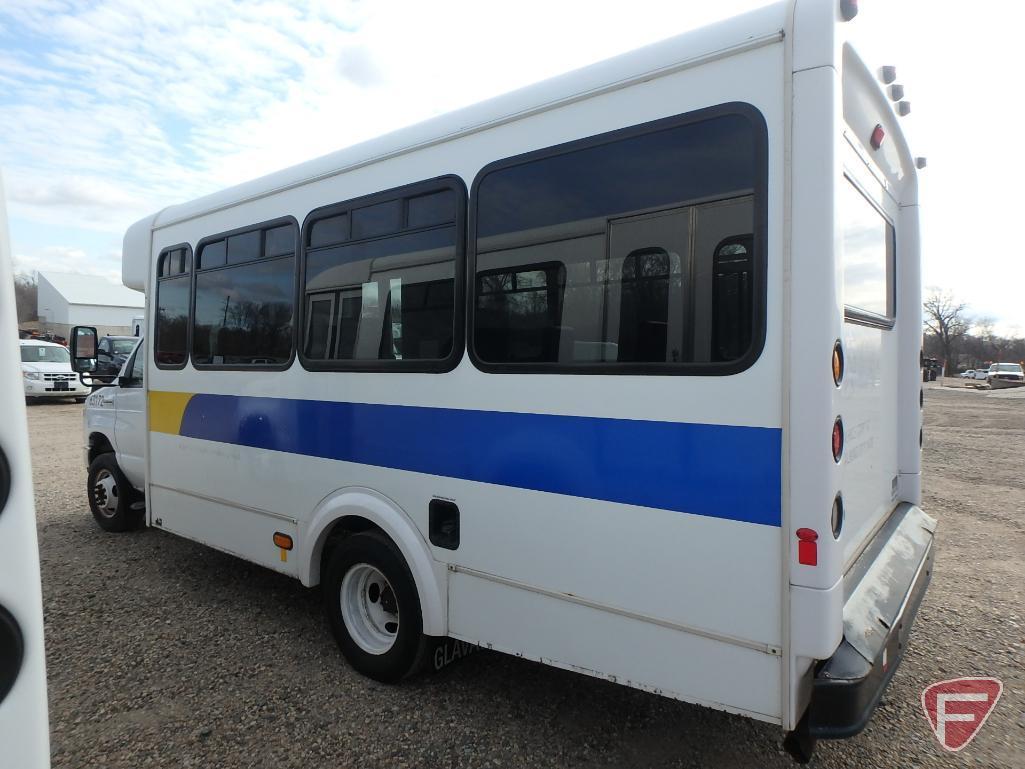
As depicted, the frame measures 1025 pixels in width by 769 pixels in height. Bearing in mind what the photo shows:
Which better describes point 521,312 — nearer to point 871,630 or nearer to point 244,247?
point 871,630

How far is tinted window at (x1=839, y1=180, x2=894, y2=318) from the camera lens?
267cm

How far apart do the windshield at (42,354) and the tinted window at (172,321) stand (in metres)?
16.7

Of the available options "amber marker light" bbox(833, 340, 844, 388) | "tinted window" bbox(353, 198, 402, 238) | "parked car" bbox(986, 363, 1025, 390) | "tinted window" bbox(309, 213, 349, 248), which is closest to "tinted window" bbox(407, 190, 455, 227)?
"tinted window" bbox(353, 198, 402, 238)

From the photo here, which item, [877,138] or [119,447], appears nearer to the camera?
[877,138]

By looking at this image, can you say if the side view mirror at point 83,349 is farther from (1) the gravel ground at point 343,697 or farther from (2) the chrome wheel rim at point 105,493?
(1) the gravel ground at point 343,697

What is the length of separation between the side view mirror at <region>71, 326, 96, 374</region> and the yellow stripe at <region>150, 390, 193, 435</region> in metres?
1.01

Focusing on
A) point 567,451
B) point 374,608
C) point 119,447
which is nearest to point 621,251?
point 567,451

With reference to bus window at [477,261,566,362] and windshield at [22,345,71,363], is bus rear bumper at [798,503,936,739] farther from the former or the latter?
windshield at [22,345,71,363]

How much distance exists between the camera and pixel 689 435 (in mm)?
2307

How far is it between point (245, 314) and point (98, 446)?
329cm

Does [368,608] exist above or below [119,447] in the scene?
below

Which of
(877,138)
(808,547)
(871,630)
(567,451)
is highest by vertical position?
(877,138)

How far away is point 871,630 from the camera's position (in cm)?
239

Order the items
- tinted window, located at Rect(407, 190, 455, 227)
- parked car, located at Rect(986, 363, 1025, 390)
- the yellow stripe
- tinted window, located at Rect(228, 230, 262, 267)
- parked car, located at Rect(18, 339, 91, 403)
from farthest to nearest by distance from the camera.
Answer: parked car, located at Rect(986, 363, 1025, 390) < parked car, located at Rect(18, 339, 91, 403) < the yellow stripe < tinted window, located at Rect(228, 230, 262, 267) < tinted window, located at Rect(407, 190, 455, 227)
